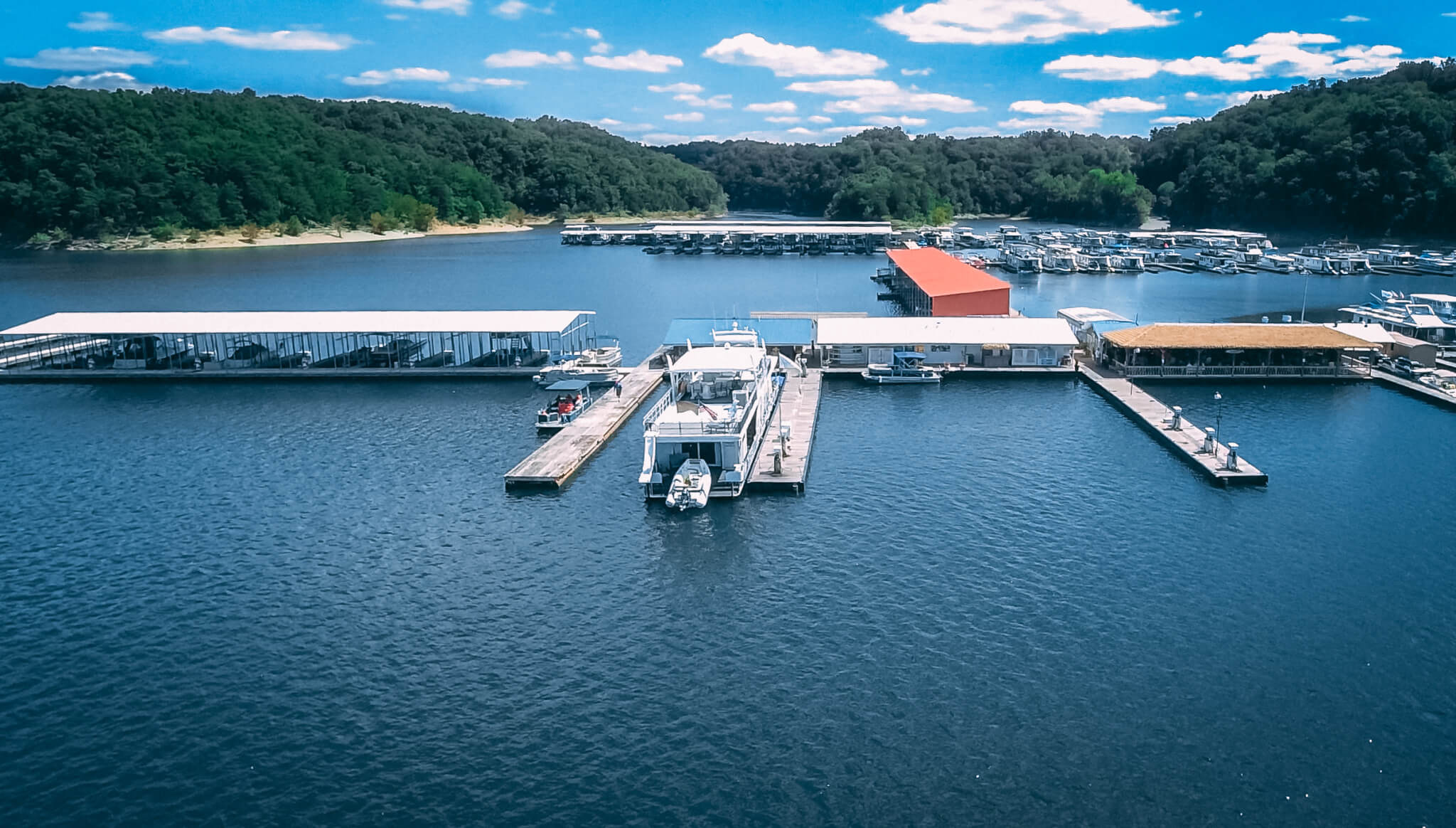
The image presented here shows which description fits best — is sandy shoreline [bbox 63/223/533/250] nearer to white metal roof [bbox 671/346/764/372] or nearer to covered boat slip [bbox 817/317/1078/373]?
covered boat slip [bbox 817/317/1078/373]

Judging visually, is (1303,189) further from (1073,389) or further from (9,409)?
(9,409)

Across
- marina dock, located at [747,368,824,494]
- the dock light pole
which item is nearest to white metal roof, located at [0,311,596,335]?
marina dock, located at [747,368,824,494]

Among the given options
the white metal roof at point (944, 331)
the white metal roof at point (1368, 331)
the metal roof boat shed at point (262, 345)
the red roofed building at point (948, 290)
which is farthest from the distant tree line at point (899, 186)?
the white metal roof at point (944, 331)

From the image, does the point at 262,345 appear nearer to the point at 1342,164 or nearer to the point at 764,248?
the point at 764,248

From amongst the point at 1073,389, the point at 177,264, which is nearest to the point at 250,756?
the point at 1073,389

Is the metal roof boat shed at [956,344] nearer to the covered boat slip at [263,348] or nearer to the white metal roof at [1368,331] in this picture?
the covered boat slip at [263,348]

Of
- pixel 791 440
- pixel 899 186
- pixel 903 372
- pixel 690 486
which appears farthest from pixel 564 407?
pixel 899 186
